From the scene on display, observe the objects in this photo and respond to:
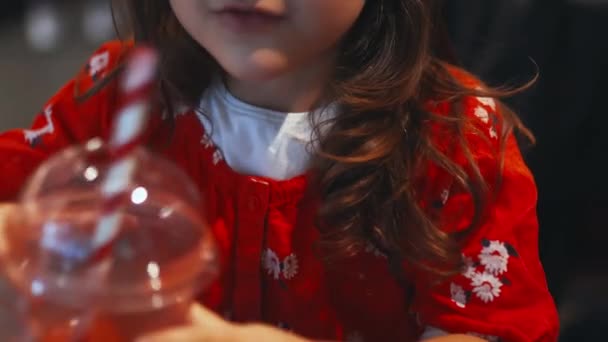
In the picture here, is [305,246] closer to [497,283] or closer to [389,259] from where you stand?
[389,259]

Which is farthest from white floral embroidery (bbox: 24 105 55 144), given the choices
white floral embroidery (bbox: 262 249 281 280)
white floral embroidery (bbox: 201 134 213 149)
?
white floral embroidery (bbox: 262 249 281 280)

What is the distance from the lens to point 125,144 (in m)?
0.41

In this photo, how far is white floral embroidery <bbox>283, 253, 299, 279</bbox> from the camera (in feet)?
2.55

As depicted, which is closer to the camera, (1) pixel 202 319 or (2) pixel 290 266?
(1) pixel 202 319

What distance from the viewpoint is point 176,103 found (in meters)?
0.85

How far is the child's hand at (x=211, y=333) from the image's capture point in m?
0.44

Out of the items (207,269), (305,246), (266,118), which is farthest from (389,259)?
(207,269)

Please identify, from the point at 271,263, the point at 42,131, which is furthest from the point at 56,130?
the point at 271,263

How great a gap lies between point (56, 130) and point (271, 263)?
0.97 ft

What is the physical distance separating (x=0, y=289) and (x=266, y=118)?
0.36 meters

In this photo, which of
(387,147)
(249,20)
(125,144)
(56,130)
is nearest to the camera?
(125,144)

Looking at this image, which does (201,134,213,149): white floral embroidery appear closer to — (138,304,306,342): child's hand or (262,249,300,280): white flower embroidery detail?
(262,249,300,280): white flower embroidery detail

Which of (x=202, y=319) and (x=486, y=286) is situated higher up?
(x=202, y=319)

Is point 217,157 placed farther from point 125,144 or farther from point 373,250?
point 125,144
